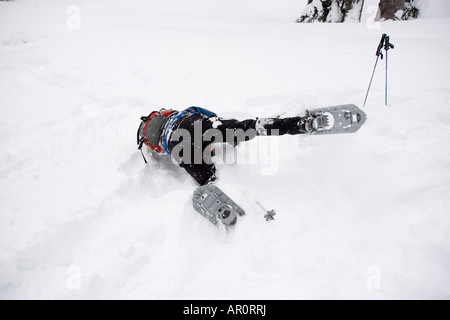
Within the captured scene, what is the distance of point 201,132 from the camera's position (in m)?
3.25

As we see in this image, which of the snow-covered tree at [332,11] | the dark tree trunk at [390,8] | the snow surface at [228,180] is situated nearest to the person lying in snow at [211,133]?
the snow surface at [228,180]

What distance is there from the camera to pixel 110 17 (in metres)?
9.66

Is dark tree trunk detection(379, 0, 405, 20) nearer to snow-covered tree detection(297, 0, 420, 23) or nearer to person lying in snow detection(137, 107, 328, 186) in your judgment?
snow-covered tree detection(297, 0, 420, 23)

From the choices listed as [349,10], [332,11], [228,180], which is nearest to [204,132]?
[228,180]

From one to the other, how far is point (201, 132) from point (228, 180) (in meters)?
0.73

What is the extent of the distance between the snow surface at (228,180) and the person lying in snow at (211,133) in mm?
215

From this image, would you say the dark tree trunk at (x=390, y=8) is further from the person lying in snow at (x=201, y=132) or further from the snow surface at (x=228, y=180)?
the person lying in snow at (x=201, y=132)

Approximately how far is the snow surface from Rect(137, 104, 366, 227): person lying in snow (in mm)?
215

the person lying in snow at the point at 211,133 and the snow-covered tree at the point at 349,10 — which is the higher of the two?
the snow-covered tree at the point at 349,10

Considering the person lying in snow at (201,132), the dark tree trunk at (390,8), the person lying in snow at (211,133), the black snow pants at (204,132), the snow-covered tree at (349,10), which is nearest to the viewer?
the person lying in snow at (211,133)

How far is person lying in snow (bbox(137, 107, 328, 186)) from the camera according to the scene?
9.35ft

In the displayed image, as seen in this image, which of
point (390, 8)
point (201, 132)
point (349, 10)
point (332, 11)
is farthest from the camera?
point (332, 11)

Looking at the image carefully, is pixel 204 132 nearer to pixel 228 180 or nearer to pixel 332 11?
pixel 228 180

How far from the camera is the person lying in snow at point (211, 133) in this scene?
2662 millimetres
